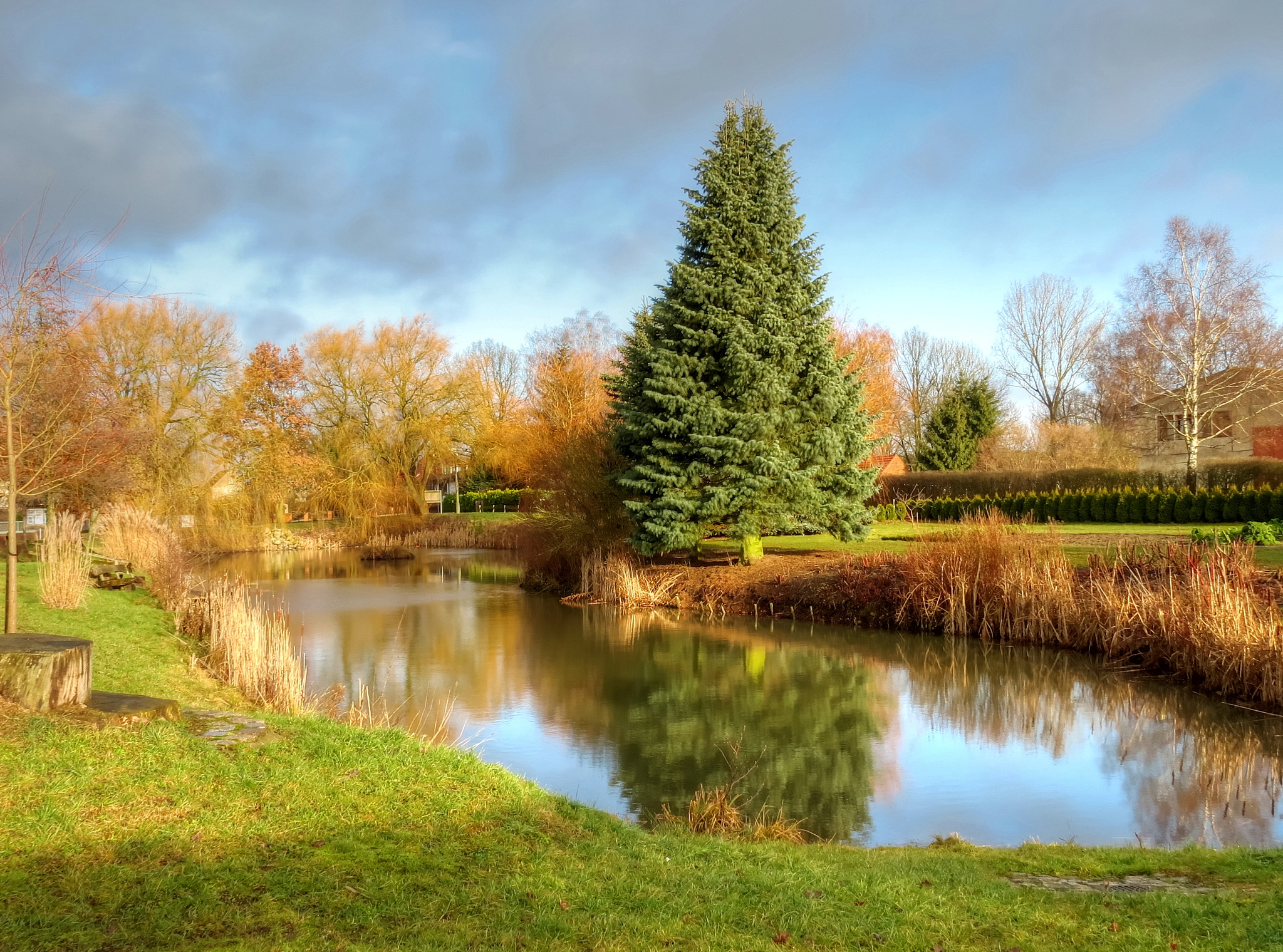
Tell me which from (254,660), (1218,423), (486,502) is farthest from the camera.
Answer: (486,502)

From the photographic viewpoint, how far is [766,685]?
1314 centimetres

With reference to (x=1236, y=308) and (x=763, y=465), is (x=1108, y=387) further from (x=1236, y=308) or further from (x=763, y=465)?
(x=763, y=465)

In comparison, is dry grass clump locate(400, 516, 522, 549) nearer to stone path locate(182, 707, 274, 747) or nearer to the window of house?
the window of house

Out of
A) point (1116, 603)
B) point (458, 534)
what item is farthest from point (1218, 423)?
point (458, 534)

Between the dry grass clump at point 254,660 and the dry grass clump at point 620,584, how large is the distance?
29.5ft

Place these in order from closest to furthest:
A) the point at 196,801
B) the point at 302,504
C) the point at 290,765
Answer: the point at 196,801, the point at 290,765, the point at 302,504

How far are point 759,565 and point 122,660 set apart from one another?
1372 cm

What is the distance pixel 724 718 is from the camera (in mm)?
11414

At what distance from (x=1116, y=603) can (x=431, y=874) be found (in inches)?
465

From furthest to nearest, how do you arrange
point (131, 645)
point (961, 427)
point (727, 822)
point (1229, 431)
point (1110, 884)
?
point (961, 427)
point (1229, 431)
point (131, 645)
point (727, 822)
point (1110, 884)

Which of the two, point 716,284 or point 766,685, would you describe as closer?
point 766,685

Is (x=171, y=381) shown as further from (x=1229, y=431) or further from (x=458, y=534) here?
(x=1229, y=431)

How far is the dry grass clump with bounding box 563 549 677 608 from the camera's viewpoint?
67.1 ft


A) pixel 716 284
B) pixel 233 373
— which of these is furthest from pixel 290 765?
pixel 233 373
